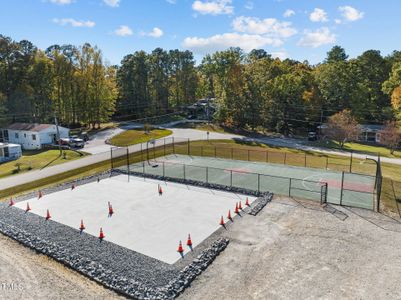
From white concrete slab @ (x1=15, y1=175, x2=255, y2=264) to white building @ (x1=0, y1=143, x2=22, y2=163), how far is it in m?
18.1

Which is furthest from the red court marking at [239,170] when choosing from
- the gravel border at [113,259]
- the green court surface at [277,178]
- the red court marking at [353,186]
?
the gravel border at [113,259]

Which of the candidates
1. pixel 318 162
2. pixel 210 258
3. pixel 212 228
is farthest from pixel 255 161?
pixel 210 258

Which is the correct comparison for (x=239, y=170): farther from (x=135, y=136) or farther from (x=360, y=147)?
(x=360, y=147)

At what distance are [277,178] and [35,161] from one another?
24421 mm

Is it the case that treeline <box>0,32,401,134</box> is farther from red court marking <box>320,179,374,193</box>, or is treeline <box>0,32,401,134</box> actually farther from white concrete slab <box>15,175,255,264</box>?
white concrete slab <box>15,175,255,264</box>

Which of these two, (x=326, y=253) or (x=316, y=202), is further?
(x=316, y=202)

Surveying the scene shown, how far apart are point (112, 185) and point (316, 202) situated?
13469mm

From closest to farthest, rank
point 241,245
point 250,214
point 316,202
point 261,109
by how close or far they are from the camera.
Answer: point 241,245 < point 250,214 < point 316,202 < point 261,109

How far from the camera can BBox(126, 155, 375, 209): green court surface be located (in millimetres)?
18438

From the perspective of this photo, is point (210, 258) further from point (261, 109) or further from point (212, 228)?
point (261, 109)

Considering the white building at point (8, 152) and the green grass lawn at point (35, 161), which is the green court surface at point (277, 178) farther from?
the white building at point (8, 152)

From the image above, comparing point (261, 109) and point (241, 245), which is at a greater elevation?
point (261, 109)

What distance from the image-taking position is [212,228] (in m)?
14.1

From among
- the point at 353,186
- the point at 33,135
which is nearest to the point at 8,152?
the point at 33,135
